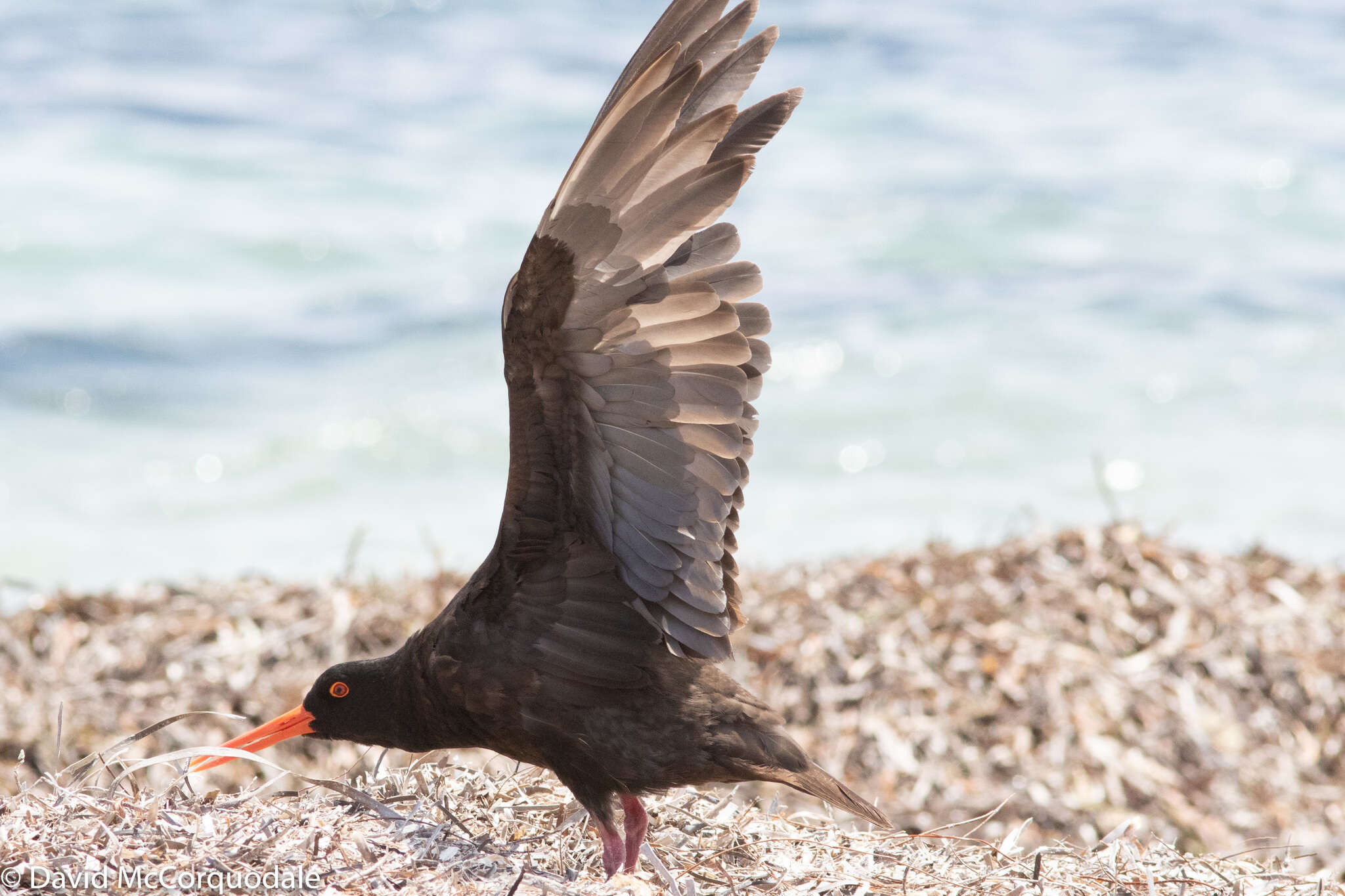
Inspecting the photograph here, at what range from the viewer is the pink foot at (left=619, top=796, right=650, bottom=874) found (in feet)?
10.8

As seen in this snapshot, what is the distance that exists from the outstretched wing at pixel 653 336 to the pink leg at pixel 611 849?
17.3 inches

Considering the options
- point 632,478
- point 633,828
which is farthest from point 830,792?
point 632,478

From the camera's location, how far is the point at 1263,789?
5262 mm

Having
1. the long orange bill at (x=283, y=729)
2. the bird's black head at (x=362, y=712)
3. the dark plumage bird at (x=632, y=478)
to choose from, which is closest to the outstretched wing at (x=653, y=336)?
the dark plumage bird at (x=632, y=478)

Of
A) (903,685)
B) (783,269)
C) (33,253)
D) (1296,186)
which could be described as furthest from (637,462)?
(1296,186)

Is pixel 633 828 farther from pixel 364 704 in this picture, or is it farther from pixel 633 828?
pixel 364 704

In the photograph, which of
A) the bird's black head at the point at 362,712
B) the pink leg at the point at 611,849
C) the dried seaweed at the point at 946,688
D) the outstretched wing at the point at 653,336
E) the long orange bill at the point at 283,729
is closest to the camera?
the outstretched wing at the point at 653,336

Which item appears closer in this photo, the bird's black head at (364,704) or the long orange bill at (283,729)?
the bird's black head at (364,704)

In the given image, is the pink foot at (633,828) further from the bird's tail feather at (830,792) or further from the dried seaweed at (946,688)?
the bird's tail feather at (830,792)

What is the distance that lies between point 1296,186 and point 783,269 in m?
7.17

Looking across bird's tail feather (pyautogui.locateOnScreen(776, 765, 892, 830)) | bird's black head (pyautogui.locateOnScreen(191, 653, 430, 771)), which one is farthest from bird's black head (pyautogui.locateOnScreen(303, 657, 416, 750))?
bird's tail feather (pyautogui.locateOnScreen(776, 765, 892, 830))

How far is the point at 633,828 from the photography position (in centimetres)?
336

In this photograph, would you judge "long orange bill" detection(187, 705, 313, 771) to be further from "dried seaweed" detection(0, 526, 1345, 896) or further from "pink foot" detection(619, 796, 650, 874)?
"pink foot" detection(619, 796, 650, 874)

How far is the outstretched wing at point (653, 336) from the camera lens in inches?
116
